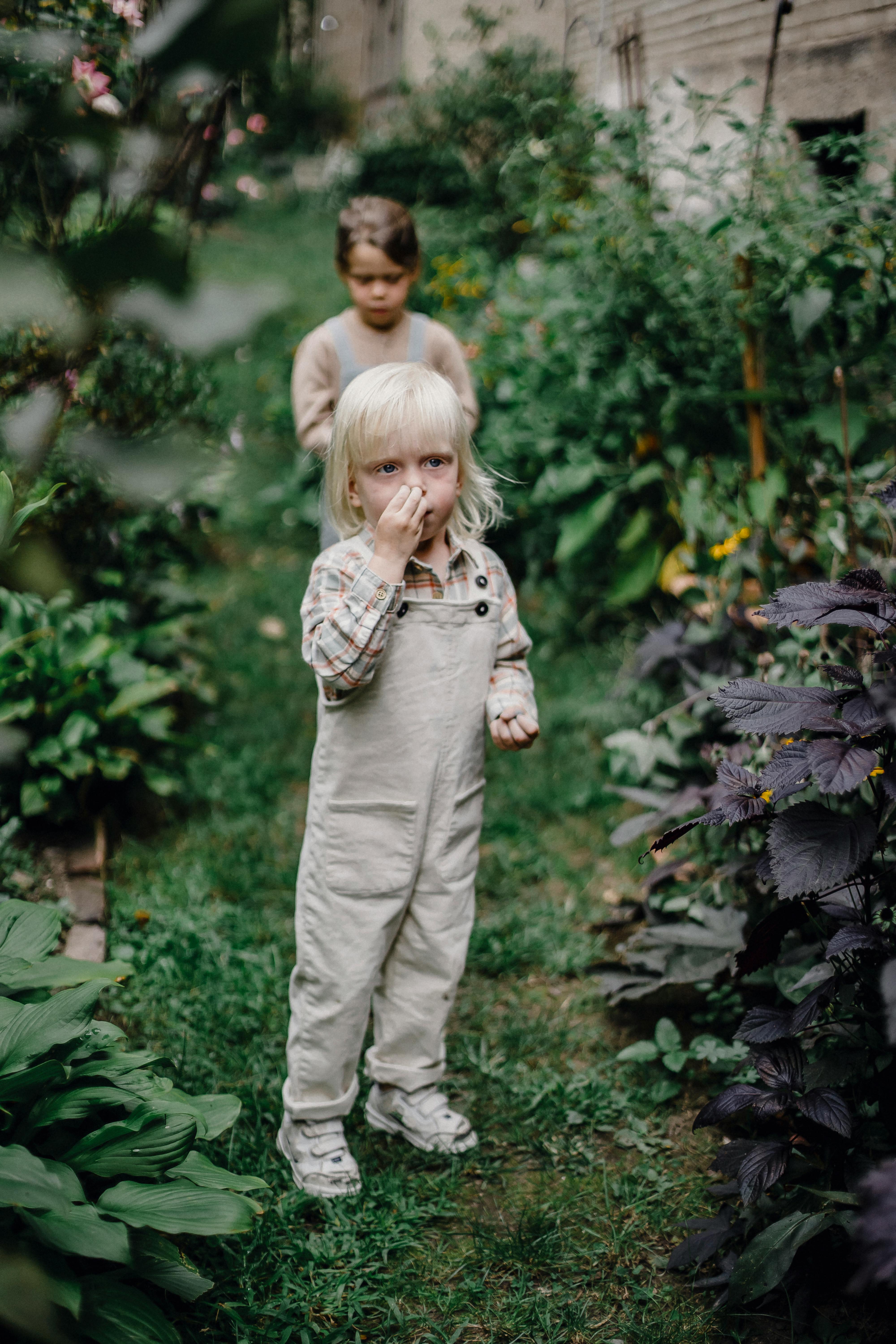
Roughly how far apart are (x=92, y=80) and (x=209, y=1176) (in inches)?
70.6

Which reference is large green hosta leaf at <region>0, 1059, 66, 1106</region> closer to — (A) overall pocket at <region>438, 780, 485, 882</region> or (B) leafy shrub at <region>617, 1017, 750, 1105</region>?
(A) overall pocket at <region>438, 780, 485, 882</region>

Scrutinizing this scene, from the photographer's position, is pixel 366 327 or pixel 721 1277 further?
pixel 366 327

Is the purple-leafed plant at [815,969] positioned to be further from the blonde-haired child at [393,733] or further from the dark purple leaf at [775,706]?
the blonde-haired child at [393,733]

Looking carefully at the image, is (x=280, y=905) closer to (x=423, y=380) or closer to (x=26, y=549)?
(x=423, y=380)

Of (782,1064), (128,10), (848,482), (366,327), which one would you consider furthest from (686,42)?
(782,1064)

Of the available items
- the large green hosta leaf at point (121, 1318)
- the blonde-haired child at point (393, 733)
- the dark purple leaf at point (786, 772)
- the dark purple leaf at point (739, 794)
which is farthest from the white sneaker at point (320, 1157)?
the dark purple leaf at point (786, 772)

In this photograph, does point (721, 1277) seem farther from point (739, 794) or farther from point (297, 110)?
point (297, 110)

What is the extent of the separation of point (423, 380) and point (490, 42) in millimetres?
3449

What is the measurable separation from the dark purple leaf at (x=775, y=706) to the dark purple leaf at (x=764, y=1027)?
0.49 m

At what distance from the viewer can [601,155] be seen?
3539 millimetres

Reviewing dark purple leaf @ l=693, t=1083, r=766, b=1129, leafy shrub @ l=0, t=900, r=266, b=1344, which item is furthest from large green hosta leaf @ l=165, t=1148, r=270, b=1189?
dark purple leaf @ l=693, t=1083, r=766, b=1129

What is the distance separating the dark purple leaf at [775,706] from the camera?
1.53 meters

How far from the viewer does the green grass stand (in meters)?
1.78

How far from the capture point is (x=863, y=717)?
4.96 ft
